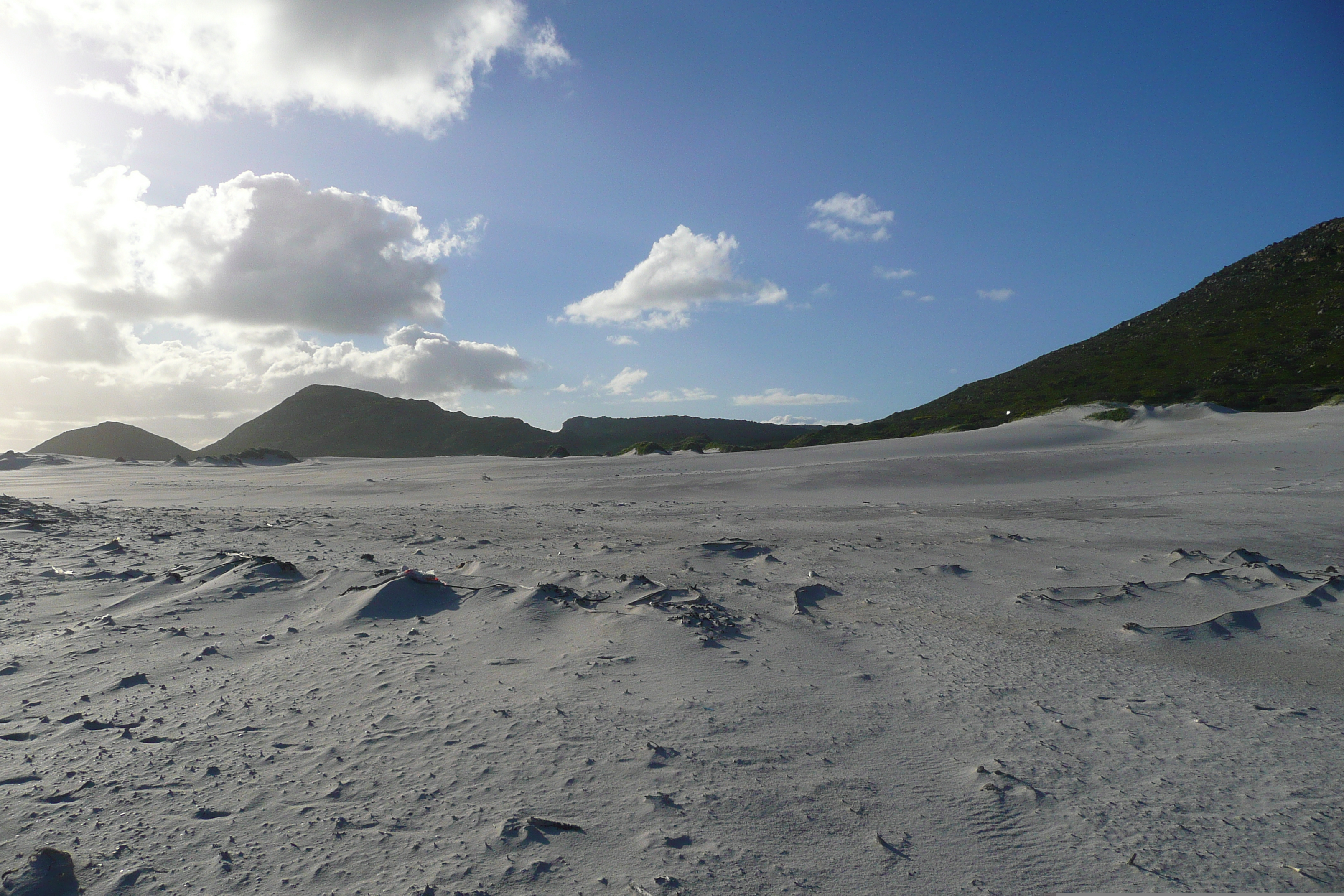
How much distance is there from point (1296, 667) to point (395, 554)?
7.94 meters

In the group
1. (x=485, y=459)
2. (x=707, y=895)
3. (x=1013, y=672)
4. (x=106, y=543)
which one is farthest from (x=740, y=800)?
(x=485, y=459)

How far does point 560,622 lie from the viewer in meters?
4.97

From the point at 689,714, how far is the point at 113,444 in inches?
2625

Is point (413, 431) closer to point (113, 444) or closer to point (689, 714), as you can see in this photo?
point (113, 444)

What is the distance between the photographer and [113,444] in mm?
53406

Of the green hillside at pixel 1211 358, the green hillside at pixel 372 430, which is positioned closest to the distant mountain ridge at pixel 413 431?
the green hillside at pixel 372 430

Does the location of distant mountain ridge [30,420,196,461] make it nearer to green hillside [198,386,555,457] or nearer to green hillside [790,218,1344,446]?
green hillside [198,386,555,457]

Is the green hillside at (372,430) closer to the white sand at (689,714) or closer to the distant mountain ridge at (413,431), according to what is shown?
the distant mountain ridge at (413,431)

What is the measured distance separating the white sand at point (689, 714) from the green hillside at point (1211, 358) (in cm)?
2450

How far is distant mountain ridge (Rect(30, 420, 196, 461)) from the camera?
2036 inches

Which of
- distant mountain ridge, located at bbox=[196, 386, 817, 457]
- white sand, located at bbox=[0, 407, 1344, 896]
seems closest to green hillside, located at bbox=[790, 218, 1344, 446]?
distant mountain ridge, located at bbox=[196, 386, 817, 457]

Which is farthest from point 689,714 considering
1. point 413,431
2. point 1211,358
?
point 413,431

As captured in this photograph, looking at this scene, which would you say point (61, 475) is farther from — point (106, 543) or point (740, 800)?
point (740, 800)

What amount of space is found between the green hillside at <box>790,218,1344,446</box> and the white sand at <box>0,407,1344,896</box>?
24.5m
